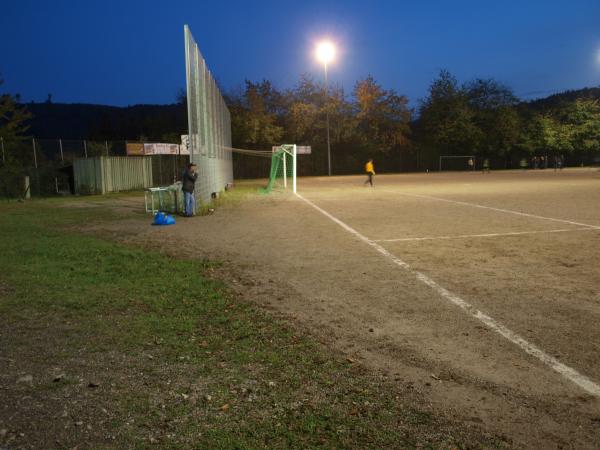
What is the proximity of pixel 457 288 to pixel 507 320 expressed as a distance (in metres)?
1.38

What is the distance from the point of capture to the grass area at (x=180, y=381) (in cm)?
318

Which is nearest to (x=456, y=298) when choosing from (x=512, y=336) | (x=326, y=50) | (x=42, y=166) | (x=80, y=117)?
(x=512, y=336)

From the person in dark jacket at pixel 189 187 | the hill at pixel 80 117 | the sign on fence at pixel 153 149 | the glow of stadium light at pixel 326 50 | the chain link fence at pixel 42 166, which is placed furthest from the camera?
the hill at pixel 80 117

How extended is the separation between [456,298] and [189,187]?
36.7 feet

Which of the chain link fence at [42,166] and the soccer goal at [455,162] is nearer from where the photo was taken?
the chain link fence at [42,166]

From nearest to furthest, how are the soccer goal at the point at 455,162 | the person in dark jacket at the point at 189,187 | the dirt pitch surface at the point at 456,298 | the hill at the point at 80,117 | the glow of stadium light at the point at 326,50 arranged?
the dirt pitch surface at the point at 456,298 < the person in dark jacket at the point at 189,187 < the glow of stadium light at the point at 326,50 < the soccer goal at the point at 455,162 < the hill at the point at 80,117

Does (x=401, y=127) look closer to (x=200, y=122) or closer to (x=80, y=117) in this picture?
(x=200, y=122)

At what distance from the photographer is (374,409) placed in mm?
3490

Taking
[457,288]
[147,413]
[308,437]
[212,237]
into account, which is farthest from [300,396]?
[212,237]

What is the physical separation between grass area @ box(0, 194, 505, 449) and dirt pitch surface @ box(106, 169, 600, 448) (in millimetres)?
416

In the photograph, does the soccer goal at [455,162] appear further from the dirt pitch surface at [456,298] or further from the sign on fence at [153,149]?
the dirt pitch surface at [456,298]

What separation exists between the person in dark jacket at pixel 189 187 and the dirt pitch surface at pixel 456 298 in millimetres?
2108

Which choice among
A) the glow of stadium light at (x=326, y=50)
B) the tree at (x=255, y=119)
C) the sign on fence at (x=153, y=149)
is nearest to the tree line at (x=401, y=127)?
the tree at (x=255, y=119)

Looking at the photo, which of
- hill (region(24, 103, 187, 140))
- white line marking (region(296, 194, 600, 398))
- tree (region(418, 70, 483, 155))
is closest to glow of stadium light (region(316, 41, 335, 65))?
tree (region(418, 70, 483, 155))
